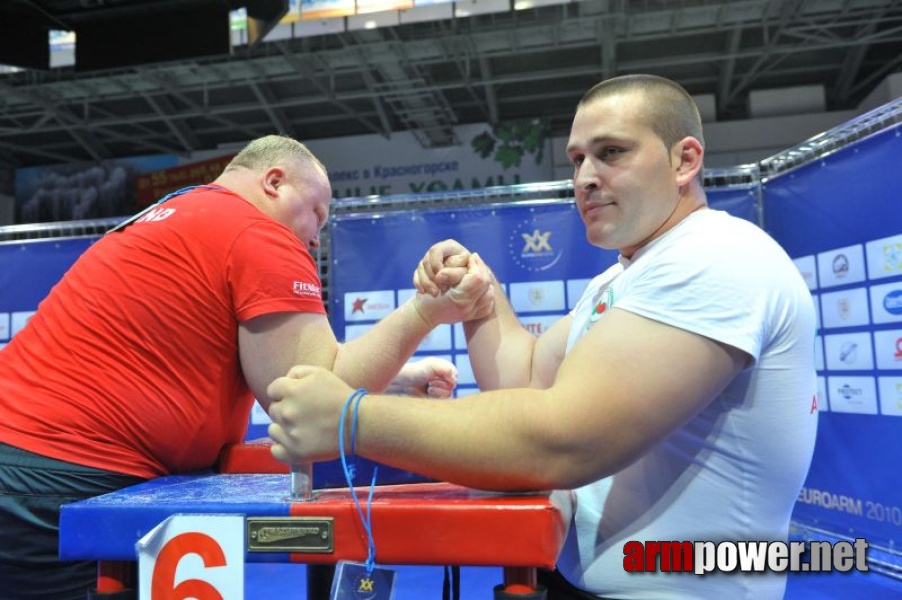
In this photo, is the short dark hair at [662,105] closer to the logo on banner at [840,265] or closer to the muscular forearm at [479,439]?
the muscular forearm at [479,439]

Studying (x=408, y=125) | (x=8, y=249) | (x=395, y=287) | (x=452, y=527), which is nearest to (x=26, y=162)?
(x=408, y=125)

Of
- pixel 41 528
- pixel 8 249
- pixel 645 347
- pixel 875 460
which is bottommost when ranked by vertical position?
pixel 875 460

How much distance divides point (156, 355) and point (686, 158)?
40.2 inches

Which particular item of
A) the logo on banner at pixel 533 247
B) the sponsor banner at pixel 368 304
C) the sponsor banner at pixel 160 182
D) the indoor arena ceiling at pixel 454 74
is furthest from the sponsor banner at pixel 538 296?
the sponsor banner at pixel 160 182

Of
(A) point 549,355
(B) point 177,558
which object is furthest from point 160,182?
(B) point 177,558

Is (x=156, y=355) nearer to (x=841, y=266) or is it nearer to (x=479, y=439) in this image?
(x=479, y=439)

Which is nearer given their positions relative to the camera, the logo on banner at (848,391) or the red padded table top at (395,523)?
the red padded table top at (395,523)

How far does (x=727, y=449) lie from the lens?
Result: 0.90 m

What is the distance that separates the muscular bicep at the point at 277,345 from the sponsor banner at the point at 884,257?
268 cm

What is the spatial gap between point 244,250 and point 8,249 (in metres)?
4.07

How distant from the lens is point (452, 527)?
76 centimetres

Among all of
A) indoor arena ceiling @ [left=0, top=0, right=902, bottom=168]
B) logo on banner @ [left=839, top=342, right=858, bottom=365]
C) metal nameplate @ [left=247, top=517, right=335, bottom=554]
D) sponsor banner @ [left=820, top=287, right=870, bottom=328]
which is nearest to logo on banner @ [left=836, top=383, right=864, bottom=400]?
logo on banner @ [left=839, top=342, right=858, bottom=365]

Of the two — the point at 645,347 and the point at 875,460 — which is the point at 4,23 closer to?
the point at 645,347

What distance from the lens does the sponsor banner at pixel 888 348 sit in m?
2.87
